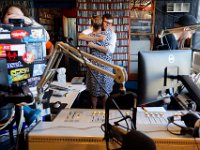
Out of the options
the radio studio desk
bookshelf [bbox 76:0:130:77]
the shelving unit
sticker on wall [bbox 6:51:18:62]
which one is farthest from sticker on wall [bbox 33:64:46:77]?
the shelving unit

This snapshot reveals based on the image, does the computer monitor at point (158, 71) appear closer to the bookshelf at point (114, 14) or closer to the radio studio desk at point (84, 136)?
the radio studio desk at point (84, 136)

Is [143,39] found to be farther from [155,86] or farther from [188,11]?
[155,86]

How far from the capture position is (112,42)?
286cm

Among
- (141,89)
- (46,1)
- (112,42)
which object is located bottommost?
(141,89)

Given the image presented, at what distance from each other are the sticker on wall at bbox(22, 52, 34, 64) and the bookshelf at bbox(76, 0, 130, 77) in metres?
3.06

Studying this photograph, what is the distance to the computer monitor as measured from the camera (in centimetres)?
136

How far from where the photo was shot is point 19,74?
1.74 metres

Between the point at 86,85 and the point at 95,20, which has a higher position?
the point at 95,20

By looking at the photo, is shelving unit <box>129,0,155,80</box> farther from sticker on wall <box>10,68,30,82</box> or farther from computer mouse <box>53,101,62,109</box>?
sticker on wall <box>10,68,30,82</box>

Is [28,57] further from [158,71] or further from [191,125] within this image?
[191,125]

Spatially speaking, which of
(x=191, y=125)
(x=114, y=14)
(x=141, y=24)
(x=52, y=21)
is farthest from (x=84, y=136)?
(x=52, y=21)

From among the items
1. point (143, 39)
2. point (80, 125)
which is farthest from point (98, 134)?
point (143, 39)

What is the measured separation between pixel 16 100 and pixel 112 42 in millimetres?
1992

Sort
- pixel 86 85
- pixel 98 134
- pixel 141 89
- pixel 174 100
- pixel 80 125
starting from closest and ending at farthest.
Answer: pixel 98 134
pixel 80 125
pixel 141 89
pixel 174 100
pixel 86 85
